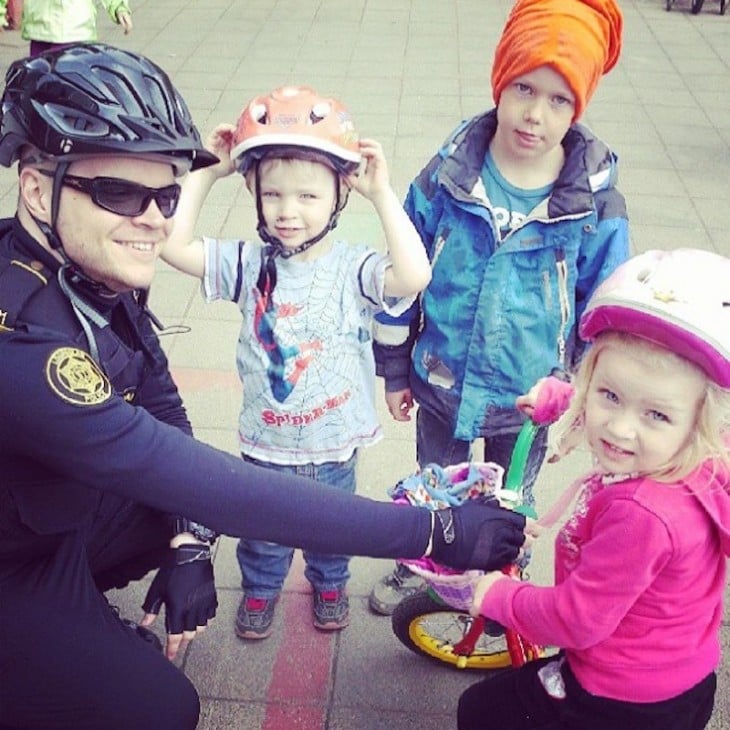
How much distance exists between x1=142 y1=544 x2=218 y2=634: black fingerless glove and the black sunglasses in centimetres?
95

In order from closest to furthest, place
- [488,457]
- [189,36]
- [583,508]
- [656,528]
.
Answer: [656,528] → [583,508] → [488,457] → [189,36]

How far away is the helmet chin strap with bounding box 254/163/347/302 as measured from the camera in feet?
8.26

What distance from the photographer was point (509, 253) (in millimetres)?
2549

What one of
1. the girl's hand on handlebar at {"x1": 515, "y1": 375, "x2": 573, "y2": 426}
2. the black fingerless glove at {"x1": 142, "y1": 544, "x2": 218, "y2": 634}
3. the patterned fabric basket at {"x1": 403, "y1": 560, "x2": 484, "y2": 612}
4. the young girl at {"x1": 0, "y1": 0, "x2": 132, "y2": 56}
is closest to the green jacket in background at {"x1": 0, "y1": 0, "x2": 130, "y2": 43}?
the young girl at {"x1": 0, "y1": 0, "x2": 132, "y2": 56}

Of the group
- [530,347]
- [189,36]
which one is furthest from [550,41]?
[189,36]

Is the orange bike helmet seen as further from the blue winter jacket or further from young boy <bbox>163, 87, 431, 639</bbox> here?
the blue winter jacket

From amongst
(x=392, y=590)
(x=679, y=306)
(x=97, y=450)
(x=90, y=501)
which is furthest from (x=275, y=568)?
(x=679, y=306)

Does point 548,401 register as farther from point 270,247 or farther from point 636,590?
point 270,247

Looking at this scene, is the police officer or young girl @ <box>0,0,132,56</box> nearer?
the police officer

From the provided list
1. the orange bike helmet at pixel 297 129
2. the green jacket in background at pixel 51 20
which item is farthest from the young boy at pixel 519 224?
the green jacket in background at pixel 51 20

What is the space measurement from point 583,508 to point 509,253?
816mm

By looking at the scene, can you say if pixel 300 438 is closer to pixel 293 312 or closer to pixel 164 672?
pixel 293 312

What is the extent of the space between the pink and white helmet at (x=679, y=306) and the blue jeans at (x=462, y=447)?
1.04m

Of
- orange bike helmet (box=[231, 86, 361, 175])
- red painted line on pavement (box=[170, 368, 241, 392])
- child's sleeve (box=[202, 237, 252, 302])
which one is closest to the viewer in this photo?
orange bike helmet (box=[231, 86, 361, 175])
